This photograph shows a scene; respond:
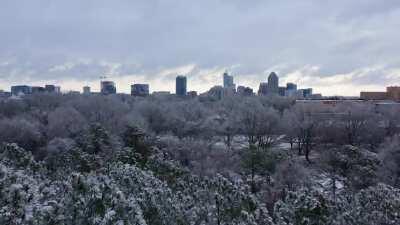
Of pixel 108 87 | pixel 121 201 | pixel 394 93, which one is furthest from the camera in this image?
pixel 108 87

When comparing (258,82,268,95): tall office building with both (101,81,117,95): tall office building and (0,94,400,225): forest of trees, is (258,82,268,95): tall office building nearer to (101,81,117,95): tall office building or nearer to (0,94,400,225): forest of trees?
(101,81,117,95): tall office building

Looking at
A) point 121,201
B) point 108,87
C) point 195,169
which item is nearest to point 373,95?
point 108,87

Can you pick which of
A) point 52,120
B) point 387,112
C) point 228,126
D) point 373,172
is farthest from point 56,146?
point 387,112

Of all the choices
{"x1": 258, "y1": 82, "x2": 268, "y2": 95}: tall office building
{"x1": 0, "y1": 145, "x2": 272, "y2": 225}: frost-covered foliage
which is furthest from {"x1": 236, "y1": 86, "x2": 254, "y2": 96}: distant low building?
{"x1": 0, "y1": 145, "x2": 272, "y2": 225}: frost-covered foliage

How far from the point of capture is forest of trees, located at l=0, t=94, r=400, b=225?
8.98 m

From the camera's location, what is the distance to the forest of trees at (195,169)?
8.98m

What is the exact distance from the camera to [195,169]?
99.5 ft

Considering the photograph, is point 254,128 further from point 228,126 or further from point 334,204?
point 334,204

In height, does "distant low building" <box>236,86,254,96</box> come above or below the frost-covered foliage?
above

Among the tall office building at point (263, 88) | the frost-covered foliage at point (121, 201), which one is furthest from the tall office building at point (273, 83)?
the frost-covered foliage at point (121, 201)

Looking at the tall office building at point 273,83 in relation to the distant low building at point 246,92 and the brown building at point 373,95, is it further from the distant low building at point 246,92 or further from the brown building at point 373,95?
the brown building at point 373,95

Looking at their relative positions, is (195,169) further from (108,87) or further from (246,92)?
(108,87)

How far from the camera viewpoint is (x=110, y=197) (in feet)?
28.7

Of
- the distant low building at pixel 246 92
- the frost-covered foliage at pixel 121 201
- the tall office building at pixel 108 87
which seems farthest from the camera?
the tall office building at pixel 108 87
